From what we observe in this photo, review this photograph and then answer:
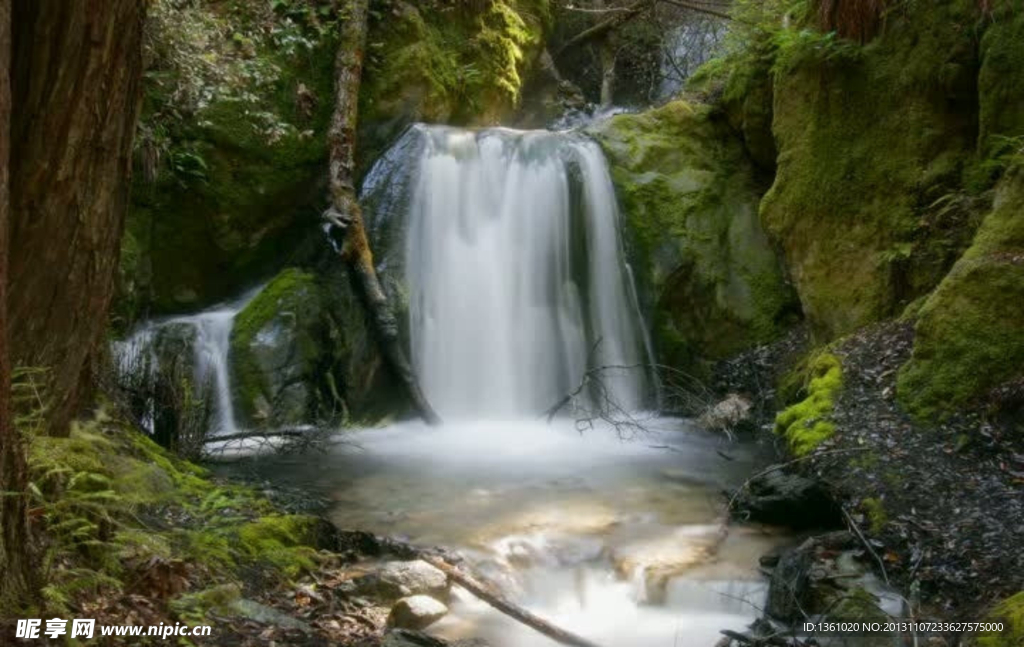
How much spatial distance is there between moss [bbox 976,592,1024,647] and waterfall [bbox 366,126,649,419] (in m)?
5.93

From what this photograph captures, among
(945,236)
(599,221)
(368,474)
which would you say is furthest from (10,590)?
(599,221)

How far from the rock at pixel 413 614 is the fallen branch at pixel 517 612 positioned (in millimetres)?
304

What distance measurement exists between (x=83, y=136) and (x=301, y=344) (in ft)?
18.7

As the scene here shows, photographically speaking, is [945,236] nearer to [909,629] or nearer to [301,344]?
[909,629]

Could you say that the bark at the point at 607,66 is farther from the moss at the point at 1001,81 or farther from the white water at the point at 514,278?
the moss at the point at 1001,81

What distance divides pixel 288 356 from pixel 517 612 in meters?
5.01

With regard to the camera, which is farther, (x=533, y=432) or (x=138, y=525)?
(x=533, y=432)

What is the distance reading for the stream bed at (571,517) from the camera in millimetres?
4707

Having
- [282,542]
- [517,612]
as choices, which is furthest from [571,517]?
[282,542]

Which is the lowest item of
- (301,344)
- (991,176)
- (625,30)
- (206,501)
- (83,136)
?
(206,501)

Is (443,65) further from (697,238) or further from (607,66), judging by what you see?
(607,66)

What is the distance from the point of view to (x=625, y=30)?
1780 centimetres

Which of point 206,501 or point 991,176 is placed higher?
point 991,176

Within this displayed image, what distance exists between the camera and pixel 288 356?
28.4 ft
